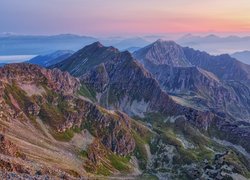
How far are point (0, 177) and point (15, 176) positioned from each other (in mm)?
9735

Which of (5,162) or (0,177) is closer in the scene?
(0,177)

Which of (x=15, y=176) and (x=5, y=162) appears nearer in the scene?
(x=15, y=176)

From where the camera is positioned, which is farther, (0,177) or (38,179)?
(38,179)

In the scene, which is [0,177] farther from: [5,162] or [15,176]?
[5,162]

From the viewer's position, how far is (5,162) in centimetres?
19712

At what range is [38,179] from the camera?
19050cm

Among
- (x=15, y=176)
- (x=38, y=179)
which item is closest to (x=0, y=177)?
(x=15, y=176)

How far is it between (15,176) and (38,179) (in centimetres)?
1391

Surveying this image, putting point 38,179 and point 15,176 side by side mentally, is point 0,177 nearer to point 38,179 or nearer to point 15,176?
point 15,176

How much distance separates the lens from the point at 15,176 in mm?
179750

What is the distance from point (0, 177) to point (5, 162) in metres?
26.8

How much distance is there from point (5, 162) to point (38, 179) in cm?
2008

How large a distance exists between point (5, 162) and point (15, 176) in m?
20.1
